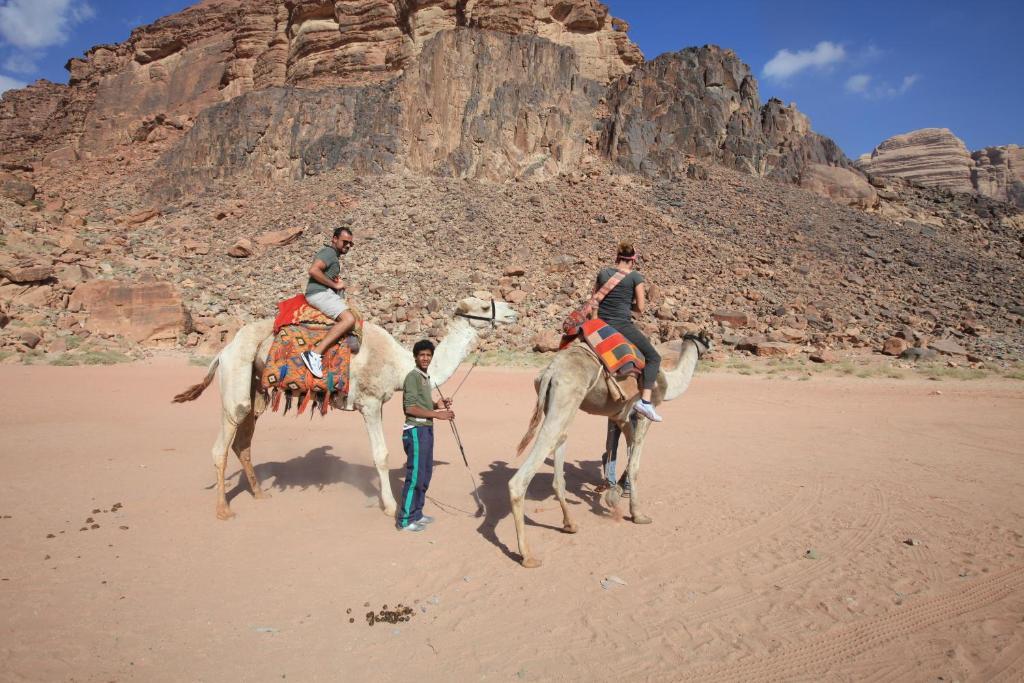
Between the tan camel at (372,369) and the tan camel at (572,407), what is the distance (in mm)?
969

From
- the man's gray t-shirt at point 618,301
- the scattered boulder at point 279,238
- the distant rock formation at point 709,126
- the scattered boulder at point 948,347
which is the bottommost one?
the scattered boulder at point 948,347

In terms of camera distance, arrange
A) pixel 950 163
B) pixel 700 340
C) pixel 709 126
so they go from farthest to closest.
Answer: pixel 950 163 → pixel 709 126 → pixel 700 340

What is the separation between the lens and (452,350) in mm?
6242

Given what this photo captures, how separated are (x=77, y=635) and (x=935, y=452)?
10431mm

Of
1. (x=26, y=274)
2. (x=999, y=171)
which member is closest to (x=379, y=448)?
(x=26, y=274)

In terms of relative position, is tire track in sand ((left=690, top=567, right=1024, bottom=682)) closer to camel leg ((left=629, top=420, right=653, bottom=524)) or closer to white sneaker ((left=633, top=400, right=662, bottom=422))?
camel leg ((left=629, top=420, right=653, bottom=524))

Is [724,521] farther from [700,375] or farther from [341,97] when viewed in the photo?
[341,97]

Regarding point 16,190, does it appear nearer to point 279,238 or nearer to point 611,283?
point 279,238

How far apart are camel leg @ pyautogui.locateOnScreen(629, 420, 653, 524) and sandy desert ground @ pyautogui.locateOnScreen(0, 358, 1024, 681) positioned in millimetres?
157

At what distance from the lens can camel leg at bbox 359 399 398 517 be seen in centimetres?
625

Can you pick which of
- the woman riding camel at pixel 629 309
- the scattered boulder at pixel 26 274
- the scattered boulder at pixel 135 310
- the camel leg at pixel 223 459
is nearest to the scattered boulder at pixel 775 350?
the woman riding camel at pixel 629 309

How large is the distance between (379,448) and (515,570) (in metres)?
2.10

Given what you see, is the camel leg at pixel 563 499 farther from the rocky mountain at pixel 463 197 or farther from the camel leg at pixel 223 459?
the rocky mountain at pixel 463 197

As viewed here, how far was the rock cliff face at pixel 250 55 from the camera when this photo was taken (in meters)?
51.7
